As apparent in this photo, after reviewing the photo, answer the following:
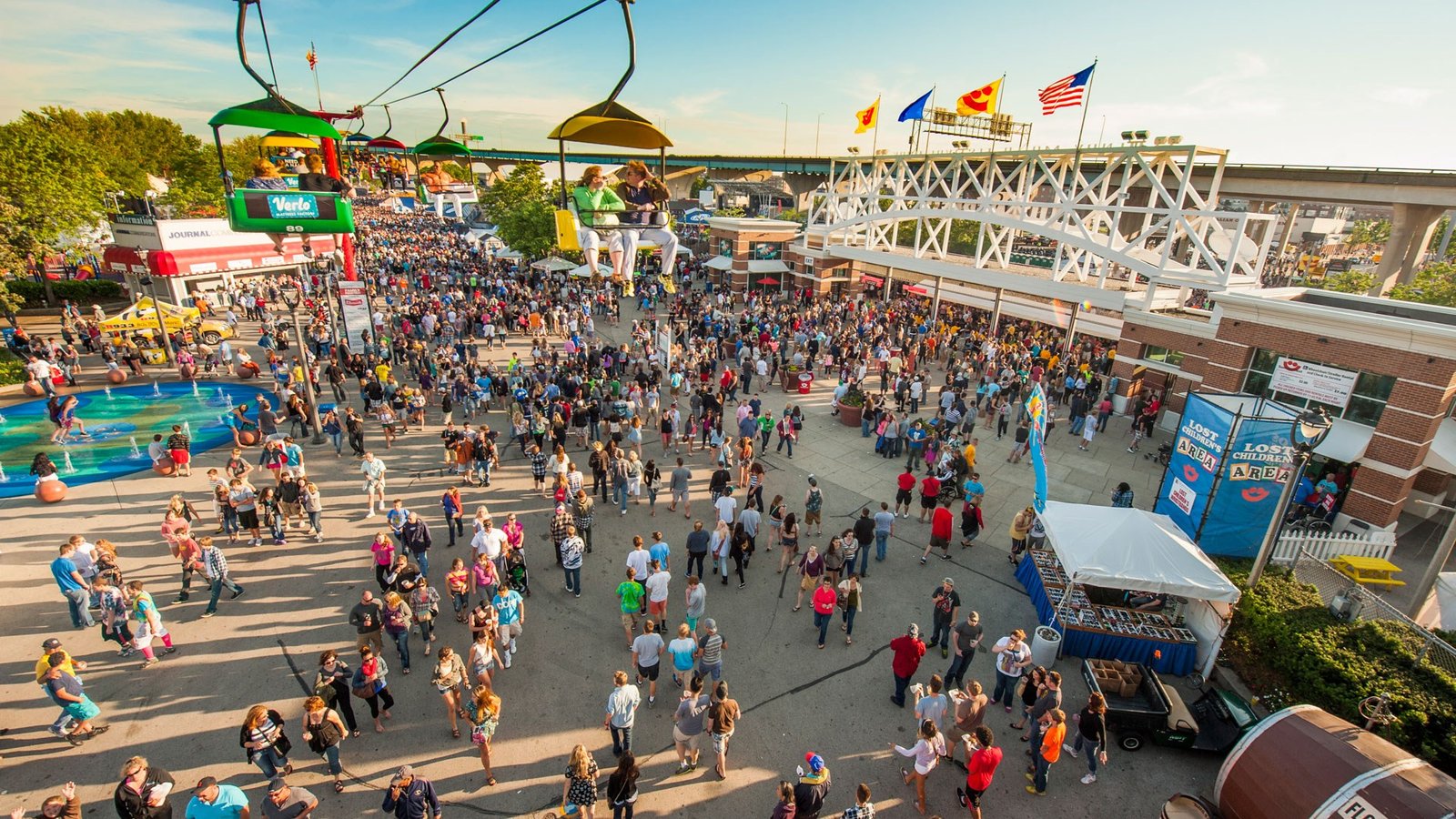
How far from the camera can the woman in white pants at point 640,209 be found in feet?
30.9

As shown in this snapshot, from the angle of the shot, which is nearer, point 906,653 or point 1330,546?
point 906,653

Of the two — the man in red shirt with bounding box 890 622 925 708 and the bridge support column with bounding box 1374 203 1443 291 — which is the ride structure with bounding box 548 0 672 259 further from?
the bridge support column with bounding box 1374 203 1443 291

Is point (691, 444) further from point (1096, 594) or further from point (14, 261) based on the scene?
point (14, 261)

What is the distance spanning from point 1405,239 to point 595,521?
4536 cm

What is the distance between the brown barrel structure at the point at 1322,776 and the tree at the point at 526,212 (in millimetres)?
32568

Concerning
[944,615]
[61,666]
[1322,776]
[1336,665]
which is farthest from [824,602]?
[61,666]

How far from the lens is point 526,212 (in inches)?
1353

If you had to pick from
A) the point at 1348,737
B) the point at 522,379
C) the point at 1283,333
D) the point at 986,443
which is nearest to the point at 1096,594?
the point at 1348,737

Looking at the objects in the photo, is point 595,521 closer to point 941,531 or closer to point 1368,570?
point 941,531

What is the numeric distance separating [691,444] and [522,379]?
5.18 metres

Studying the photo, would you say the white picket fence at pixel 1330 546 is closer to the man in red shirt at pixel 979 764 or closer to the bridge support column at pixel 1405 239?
the man in red shirt at pixel 979 764

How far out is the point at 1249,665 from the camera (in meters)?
8.36

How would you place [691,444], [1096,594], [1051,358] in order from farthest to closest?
[1051,358]
[691,444]
[1096,594]

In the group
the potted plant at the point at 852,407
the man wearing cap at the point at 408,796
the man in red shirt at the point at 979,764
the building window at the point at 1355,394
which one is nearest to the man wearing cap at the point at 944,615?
the man in red shirt at the point at 979,764
